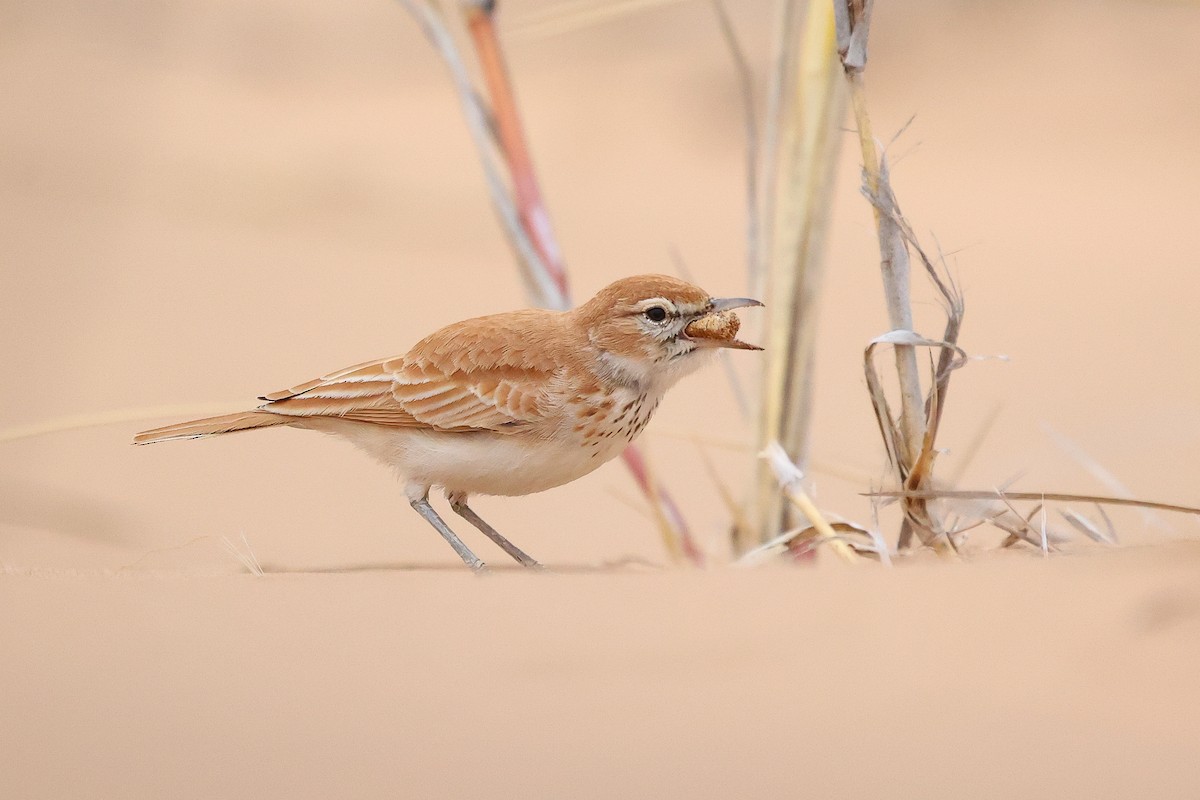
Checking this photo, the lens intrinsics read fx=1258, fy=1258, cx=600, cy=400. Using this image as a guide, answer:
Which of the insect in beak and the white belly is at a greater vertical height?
the insect in beak

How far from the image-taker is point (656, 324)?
308 cm

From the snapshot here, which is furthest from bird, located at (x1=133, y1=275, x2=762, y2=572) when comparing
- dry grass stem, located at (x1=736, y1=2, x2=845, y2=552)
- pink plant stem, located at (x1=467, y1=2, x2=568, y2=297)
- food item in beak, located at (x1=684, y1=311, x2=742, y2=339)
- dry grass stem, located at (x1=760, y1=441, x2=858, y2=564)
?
pink plant stem, located at (x1=467, y1=2, x2=568, y2=297)

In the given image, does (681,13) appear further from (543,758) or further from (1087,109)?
(543,758)

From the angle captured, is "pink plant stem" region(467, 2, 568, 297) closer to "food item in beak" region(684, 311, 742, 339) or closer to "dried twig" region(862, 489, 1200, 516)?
"food item in beak" region(684, 311, 742, 339)

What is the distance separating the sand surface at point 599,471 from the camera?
75.2 inches

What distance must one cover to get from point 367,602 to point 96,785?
2.32ft

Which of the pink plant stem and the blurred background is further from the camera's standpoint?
the blurred background

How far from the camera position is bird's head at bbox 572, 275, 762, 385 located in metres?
3.06

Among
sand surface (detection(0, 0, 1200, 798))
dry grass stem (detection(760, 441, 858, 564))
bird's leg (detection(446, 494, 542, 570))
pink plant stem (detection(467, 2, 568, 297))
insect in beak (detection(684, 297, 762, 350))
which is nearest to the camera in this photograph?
sand surface (detection(0, 0, 1200, 798))

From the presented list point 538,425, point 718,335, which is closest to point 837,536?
point 718,335

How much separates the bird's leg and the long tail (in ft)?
1.62

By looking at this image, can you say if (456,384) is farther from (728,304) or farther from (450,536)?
(728,304)

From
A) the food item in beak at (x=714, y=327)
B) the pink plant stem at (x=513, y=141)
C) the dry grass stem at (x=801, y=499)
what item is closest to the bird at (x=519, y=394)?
the food item in beak at (x=714, y=327)

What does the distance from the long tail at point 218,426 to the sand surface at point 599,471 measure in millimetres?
323
